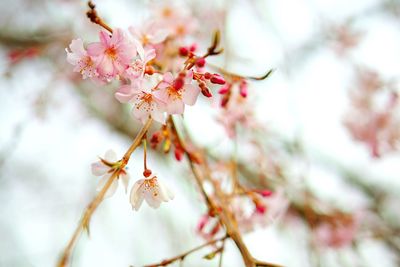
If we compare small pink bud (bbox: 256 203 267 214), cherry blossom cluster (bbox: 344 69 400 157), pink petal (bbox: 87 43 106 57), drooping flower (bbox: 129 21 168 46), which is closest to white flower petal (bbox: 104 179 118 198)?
pink petal (bbox: 87 43 106 57)

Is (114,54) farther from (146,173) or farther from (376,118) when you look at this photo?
(376,118)

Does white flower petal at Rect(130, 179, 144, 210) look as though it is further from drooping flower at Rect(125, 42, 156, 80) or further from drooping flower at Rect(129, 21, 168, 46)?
drooping flower at Rect(129, 21, 168, 46)

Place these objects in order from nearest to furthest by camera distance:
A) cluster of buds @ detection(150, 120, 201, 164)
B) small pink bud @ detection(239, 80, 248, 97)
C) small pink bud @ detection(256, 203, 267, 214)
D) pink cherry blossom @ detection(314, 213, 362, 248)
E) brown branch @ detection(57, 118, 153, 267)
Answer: brown branch @ detection(57, 118, 153, 267) → cluster of buds @ detection(150, 120, 201, 164) → small pink bud @ detection(239, 80, 248, 97) → small pink bud @ detection(256, 203, 267, 214) → pink cherry blossom @ detection(314, 213, 362, 248)

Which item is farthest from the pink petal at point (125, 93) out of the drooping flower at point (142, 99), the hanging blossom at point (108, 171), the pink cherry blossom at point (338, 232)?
the pink cherry blossom at point (338, 232)

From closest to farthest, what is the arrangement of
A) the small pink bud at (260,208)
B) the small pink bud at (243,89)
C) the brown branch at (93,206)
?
the brown branch at (93,206), the small pink bud at (243,89), the small pink bud at (260,208)

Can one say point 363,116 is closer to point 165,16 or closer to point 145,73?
point 165,16

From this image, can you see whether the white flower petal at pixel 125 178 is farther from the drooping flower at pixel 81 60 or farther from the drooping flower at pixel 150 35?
the drooping flower at pixel 150 35

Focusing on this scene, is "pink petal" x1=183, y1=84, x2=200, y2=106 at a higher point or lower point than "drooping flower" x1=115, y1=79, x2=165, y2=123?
higher
